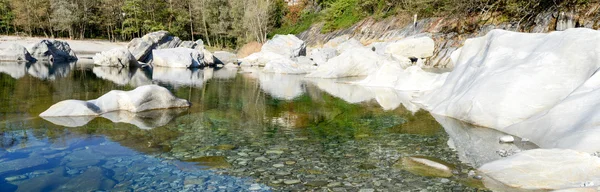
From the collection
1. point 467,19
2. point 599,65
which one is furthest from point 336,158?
point 467,19

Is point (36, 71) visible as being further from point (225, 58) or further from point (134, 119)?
point (225, 58)

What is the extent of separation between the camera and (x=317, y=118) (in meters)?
11.8

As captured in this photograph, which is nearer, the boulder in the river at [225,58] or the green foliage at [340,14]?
the boulder in the river at [225,58]

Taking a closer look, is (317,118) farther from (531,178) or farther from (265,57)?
(265,57)

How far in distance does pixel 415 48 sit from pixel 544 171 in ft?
92.5

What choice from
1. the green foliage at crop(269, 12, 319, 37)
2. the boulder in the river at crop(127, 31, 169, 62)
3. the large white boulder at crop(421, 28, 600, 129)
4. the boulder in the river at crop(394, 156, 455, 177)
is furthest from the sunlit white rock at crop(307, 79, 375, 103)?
the green foliage at crop(269, 12, 319, 37)

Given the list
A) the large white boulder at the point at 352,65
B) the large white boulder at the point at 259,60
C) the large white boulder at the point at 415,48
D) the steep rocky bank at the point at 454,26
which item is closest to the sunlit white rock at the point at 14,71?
the large white boulder at the point at 352,65

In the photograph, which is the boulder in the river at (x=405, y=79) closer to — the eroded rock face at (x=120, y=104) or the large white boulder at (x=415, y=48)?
the eroded rock face at (x=120, y=104)

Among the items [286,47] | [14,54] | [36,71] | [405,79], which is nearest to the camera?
[405,79]

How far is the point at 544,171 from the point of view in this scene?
19.4ft

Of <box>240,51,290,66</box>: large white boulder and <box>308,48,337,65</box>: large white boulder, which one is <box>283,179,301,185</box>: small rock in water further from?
<box>240,51,290,66</box>: large white boulder

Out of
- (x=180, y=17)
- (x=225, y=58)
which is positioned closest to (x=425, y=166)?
(x=225, y=58)

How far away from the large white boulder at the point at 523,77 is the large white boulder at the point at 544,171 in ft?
11.6

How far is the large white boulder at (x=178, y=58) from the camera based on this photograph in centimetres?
3734
